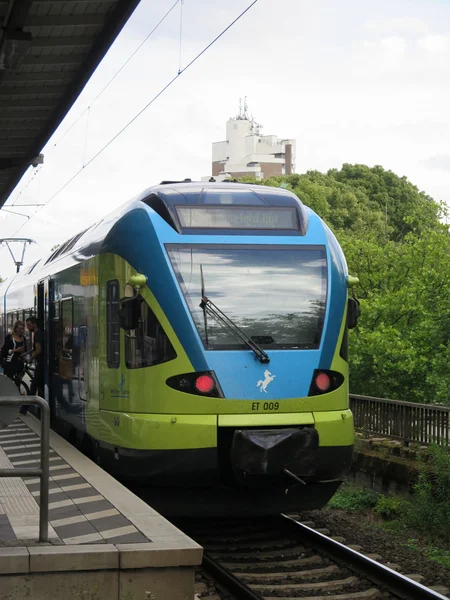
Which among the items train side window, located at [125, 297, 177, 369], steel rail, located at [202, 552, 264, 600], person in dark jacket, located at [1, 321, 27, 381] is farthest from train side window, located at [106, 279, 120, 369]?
person in dark jacket, located at [1, 321, 27, 381]

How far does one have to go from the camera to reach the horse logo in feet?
33.8

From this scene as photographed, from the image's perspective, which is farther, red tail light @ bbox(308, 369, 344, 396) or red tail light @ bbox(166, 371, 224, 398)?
red tail light @ bbox(308, 369, 344, 396)

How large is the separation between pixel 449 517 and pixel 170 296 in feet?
15.1

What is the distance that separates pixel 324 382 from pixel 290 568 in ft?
6.42

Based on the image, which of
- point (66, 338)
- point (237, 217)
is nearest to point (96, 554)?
point (237, 217)

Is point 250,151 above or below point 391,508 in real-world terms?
above

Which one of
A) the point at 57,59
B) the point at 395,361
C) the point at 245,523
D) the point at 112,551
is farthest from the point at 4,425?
the point at 395,361

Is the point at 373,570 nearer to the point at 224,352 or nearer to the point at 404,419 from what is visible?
the point at 224,352

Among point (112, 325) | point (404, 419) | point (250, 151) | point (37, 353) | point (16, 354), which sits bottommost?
point (404, 419)

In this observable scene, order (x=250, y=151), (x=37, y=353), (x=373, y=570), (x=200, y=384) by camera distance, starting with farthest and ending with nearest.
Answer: (x=250, y=151), (x=37, y=353), (x=200, y=384), (x=373, y=570)

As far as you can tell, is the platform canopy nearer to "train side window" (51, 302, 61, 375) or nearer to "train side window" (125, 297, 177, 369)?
"train side window" (51, 302, 61, 375)

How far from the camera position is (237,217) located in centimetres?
1110

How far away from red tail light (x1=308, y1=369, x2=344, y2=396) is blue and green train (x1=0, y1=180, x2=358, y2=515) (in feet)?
0.04

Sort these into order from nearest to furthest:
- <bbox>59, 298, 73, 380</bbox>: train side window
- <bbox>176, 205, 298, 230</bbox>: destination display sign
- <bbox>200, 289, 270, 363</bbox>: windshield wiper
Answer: <bbox>200, 289, 270, 363</bbox>: windshield wiper, <bbox>176, 205, 298, 230</bbox>: destination display sign, <bbox>59, 298, 73, 380</bbox>: train side window
